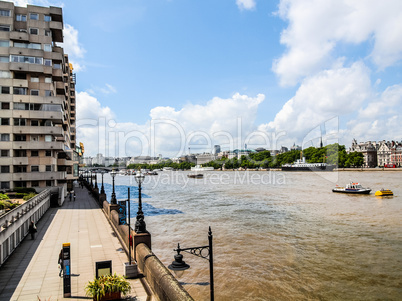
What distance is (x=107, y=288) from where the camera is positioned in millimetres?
11352

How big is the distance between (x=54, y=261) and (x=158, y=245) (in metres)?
10.2

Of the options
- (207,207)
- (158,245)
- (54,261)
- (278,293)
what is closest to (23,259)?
(54,261)

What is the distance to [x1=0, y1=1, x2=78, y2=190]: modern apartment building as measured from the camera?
149 ft

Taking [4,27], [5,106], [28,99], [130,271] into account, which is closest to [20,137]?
[5,106]

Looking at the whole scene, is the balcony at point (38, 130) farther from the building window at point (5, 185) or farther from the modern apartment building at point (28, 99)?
the building window at point (5, 185)

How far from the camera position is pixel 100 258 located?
17.8 m

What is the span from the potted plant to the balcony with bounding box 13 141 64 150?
41355 millimetres

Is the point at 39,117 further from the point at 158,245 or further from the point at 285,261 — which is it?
the point at 285,261

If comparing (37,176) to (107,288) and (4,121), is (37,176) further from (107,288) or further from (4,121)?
(107,288)

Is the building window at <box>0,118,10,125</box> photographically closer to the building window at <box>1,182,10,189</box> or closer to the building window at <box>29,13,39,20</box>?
the building window at <box>1,182,10,189</box>

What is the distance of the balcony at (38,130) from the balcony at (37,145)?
1.52m

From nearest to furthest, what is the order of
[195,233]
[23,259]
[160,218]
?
[23,259] → [195,233] → [160,218]

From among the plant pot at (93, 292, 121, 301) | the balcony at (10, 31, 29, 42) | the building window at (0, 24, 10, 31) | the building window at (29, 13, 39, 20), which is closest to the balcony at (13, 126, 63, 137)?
the balcony at (10, 31, 29, 42)

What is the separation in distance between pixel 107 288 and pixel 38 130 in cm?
4225
